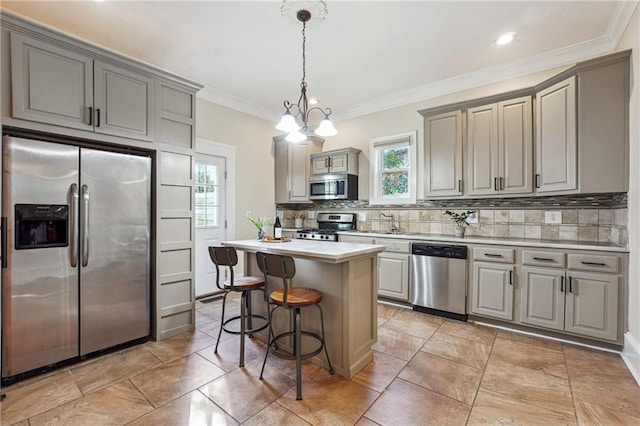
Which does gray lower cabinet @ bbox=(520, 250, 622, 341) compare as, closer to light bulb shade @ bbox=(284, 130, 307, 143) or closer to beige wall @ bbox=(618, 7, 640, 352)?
beige wall @ bbox=(618, 7, 640, 352)

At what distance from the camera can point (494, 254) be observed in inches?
123

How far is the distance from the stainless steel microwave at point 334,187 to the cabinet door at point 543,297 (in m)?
2.58

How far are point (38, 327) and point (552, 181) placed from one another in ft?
15.5

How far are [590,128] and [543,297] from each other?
5.42ft

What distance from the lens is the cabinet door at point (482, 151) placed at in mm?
3373

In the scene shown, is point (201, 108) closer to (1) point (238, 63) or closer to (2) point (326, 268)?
(1) point (238, 63)

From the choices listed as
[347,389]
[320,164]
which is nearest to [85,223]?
[347,389]

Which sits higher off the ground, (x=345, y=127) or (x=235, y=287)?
(x=345, y=127)

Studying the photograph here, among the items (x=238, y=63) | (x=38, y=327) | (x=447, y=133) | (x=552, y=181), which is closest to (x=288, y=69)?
(x=238, y=63)

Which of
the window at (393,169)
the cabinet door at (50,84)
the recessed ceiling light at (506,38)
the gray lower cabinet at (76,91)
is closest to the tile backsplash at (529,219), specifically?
the window at (393,169)

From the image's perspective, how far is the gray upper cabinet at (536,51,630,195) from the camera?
255 centimetres

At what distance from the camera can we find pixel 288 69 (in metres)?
3.59

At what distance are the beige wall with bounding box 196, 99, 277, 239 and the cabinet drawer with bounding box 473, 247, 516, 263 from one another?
3336 mm

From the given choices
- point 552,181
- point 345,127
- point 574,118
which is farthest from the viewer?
point 345,127
